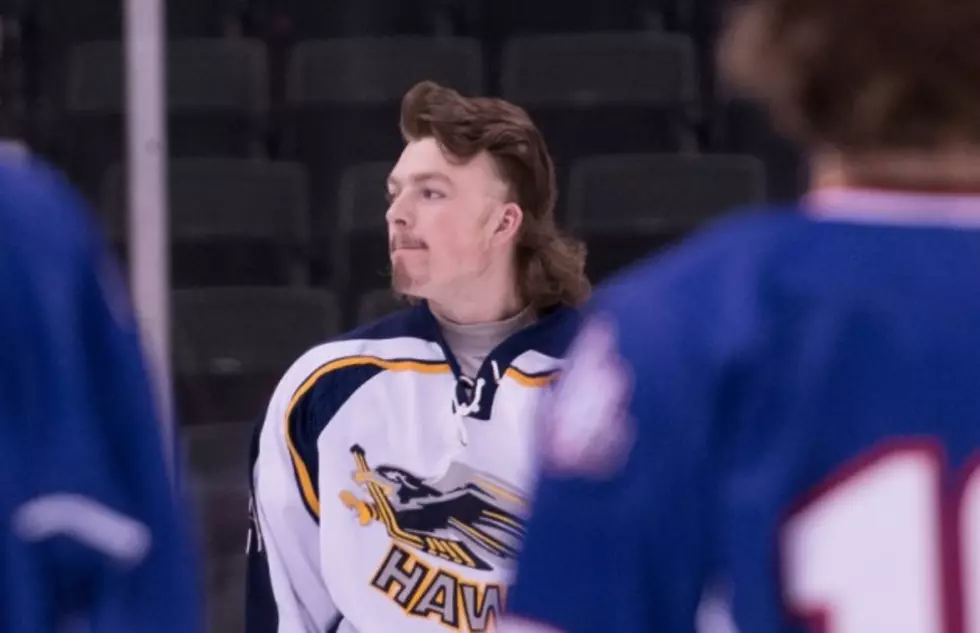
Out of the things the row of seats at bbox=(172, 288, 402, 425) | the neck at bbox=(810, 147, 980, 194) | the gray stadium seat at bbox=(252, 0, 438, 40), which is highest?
the gray stadium seat at bbox=(252, 0, 438, 40)

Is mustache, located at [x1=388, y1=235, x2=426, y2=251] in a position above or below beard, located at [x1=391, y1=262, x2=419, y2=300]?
above

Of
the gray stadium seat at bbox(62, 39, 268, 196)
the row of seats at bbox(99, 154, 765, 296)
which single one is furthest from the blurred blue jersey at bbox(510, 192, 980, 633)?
the gray stadium seat at bbox(62, 39, 268, 196)

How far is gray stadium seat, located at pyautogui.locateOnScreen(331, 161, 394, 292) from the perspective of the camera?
12.6 feet

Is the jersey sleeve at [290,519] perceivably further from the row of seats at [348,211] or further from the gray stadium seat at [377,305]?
the row of seats at [348,211]

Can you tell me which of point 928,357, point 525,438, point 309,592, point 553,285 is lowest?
point 309,592

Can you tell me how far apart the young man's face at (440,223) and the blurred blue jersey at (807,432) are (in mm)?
1077

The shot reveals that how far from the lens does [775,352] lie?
2.48ft

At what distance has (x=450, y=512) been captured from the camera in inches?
69.3

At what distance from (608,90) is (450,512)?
2530 mm

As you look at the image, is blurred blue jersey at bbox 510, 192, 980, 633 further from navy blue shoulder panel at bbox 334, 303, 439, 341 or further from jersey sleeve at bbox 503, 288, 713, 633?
navy blue shoulder panel at bbox 334, 303, 439, 341

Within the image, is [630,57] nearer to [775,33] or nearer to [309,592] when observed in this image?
[309,592]

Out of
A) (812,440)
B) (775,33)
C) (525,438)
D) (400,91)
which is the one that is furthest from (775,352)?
(400,91)

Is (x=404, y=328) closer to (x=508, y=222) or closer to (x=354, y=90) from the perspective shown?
(x=508, y=222)

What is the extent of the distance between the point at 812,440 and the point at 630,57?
3446mm
